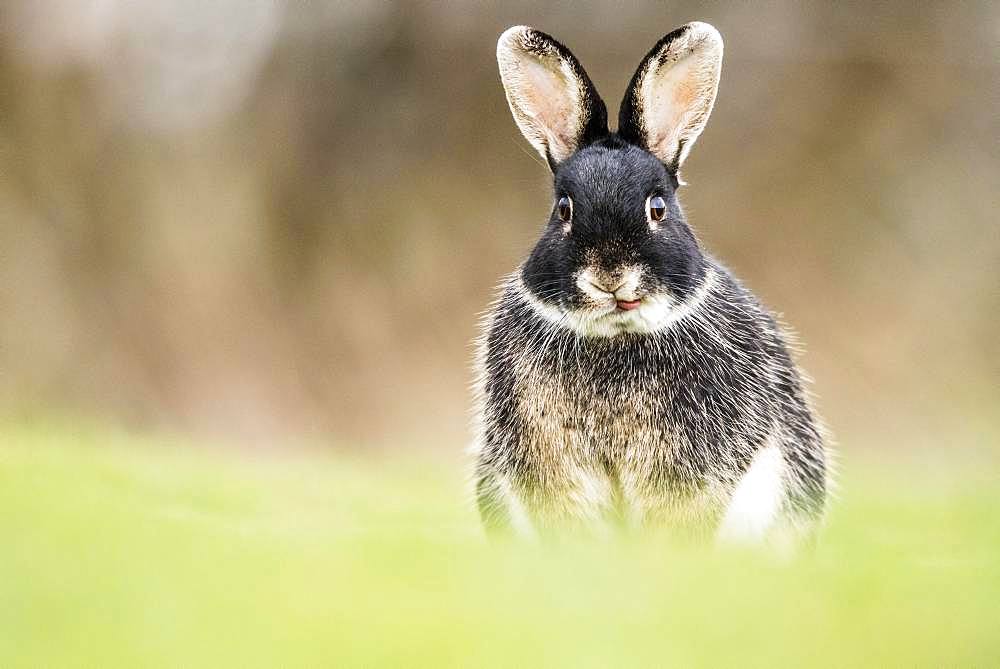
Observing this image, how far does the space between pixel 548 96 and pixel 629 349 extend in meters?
0.86

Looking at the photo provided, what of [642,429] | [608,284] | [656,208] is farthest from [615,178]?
[642,429]

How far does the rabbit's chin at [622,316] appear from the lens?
10.8 ft

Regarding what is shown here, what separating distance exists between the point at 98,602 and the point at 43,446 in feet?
4.81

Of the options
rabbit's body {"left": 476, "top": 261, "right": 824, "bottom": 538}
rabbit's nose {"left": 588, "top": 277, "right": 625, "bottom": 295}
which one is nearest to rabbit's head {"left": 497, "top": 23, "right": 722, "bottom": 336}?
rabbit's nose {"left": 588, "top": 277, "right": 625, "bottom": 295}

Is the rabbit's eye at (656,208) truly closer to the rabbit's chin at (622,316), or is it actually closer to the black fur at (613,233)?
the black fur at (613,233)

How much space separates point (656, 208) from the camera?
3451 millimetres

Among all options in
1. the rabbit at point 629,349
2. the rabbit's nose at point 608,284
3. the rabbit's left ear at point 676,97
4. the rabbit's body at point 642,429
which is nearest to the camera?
the rabbit's nose at point 608,284

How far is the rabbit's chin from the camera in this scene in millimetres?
3295

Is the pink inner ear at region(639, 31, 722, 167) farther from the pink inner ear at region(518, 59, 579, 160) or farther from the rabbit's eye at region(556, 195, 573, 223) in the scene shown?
the rabbit's eye at region(556, 195, 573, 223)

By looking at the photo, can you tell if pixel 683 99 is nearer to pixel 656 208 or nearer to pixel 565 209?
pixel 656 208

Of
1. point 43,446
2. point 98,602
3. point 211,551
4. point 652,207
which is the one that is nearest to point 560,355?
point 652,207

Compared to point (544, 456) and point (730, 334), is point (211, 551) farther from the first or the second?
point (730, 334)

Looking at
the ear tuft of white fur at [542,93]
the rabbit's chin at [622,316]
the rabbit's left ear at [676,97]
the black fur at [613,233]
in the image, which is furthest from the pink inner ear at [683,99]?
the rabbit's chin at [622,316]

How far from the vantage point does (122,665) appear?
158 centimetres
